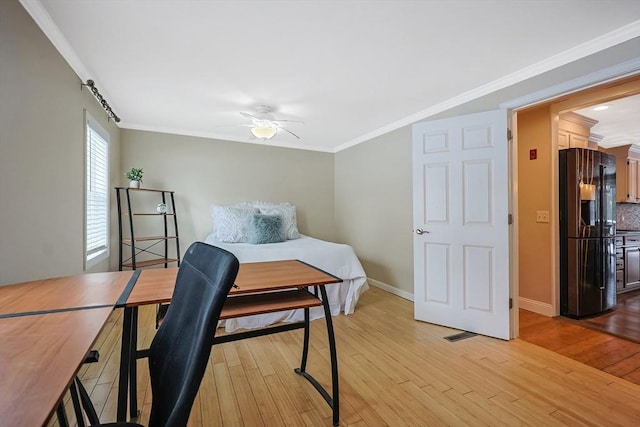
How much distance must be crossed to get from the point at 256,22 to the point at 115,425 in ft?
6.79

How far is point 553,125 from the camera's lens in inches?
120

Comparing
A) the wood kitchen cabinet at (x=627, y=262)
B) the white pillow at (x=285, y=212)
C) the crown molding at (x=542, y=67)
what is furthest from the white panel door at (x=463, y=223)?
the wood kitchen cabinet at (x=627, y=262)

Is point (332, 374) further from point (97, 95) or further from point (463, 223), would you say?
point (97, 95)

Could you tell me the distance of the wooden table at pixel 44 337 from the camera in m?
0.56

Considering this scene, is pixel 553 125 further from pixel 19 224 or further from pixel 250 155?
pixel 19 224

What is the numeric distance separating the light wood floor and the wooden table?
0.82 meters

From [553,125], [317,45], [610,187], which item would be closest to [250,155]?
[317,45]

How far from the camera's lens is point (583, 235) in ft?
9.79

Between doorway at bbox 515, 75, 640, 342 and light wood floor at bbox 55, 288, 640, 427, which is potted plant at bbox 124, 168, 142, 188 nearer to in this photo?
light wood floor at bbox 55, 288, 640, 427

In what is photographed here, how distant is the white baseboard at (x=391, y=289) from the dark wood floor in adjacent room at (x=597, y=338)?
1.18 metres

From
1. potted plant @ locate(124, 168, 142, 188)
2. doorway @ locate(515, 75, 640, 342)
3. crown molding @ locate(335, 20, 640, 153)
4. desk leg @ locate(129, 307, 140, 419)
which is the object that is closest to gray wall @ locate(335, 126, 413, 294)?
crown molding @ locate(335, 20, 640, 153)

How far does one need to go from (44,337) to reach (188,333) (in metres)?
0.51

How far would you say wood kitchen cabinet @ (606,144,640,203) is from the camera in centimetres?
454

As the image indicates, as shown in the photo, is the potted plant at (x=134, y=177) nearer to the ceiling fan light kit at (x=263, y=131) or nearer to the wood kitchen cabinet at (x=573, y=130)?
the ceiling fan light kit at (x=263, y=131)
